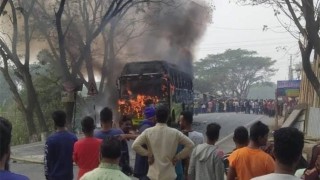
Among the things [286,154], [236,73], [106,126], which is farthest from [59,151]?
[236,73]

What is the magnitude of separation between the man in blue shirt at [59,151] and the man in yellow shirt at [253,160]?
6.64 feet

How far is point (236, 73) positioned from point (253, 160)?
70011 mm

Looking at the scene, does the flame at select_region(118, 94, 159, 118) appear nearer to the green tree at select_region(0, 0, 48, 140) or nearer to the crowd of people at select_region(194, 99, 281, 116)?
the green tree at select_region(0, 0, 48, 140)

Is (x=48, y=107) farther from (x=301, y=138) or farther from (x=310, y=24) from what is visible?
(x=301, y=138)

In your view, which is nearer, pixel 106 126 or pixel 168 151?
pixel 168 151

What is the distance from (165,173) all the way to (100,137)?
2.82 ft

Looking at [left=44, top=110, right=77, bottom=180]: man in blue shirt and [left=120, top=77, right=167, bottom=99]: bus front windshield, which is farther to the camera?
[left=120, top=77, right=167, bottom=99]: bus front windshield

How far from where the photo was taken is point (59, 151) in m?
5.88

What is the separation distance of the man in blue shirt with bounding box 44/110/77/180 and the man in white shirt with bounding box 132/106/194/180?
2.58ft

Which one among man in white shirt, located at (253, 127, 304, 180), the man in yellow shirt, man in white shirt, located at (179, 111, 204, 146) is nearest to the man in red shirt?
man in white shirt, located at (179, 111, 204, 146)

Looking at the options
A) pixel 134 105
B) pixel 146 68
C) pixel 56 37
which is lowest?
pixel 134 105

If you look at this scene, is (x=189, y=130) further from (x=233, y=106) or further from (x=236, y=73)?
(x=236, y=73)

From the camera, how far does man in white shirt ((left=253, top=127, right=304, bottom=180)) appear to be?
120 inches

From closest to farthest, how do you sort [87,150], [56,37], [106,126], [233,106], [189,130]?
[87,150] < [106,126] < [189,130] < [56,37] < [233,106]
